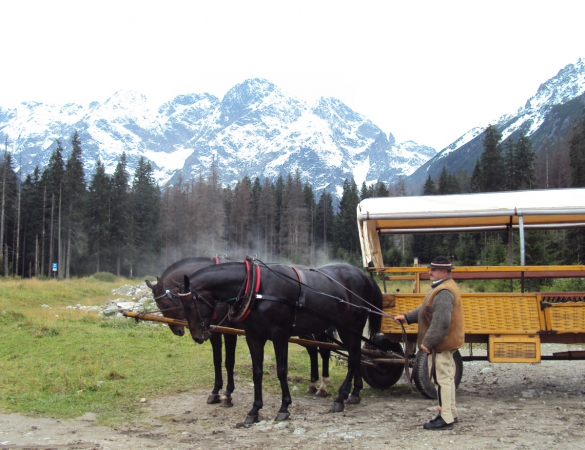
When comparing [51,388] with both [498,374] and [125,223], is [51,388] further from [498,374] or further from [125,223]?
[125,223]

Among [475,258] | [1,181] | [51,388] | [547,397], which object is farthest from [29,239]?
[547,397]

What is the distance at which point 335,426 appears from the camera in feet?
22.4

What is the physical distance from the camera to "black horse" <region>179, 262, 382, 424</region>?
712 cm

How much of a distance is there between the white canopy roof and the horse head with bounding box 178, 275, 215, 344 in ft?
9.97

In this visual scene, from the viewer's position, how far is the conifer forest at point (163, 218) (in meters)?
59.2

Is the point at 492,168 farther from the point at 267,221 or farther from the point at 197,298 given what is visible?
the point at 197,298

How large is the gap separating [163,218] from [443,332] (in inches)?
2643

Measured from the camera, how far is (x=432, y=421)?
6.41 m

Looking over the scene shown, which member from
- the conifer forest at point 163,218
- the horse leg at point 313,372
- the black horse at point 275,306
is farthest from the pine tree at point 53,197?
the black horse at point 275,306

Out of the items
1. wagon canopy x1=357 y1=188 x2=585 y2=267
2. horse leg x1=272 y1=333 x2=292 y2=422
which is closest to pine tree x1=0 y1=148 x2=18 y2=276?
wagon canopy x1=357 y1=188 x2=585 y2=267

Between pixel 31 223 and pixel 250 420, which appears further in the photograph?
pixel 31 223

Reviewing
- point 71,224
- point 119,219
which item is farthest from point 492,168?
point 71,224

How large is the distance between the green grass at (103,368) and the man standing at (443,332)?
3222 millimetres

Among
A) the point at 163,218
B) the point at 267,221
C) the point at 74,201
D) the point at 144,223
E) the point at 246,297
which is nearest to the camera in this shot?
the point at 246,297
